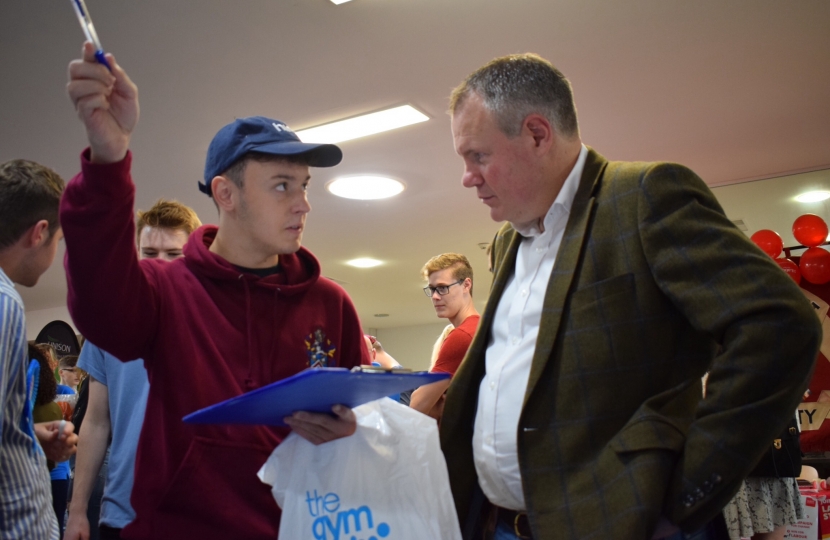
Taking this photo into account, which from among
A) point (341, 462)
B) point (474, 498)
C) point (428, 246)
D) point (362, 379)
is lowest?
point (474, 498)

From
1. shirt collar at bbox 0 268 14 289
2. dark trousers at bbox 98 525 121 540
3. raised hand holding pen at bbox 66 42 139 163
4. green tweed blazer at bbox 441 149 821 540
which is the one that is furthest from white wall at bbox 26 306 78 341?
green tweed blazer at bbox 441 149 821 540

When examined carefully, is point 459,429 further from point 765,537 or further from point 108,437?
point 765,537

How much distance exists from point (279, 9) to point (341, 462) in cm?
264

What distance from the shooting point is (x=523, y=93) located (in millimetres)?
1461

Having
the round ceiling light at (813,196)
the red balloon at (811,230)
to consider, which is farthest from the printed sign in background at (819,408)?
the round ceiling light at (813,196)

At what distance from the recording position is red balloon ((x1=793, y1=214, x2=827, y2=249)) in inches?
205

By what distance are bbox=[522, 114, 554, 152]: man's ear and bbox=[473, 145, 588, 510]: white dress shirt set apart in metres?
0.08

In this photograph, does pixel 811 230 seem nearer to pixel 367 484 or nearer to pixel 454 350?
pixel 454 350

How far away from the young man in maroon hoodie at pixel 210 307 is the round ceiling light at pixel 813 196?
554 cm

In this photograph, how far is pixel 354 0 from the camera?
3.24 metres

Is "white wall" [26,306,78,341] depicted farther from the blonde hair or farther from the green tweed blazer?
the green tweed blazer

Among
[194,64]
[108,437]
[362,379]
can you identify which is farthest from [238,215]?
[194,64]

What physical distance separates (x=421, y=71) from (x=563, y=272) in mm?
2914

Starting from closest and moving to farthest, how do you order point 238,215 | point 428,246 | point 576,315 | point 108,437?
point 576,315, point 238,215, point 108,437, point 428,246
